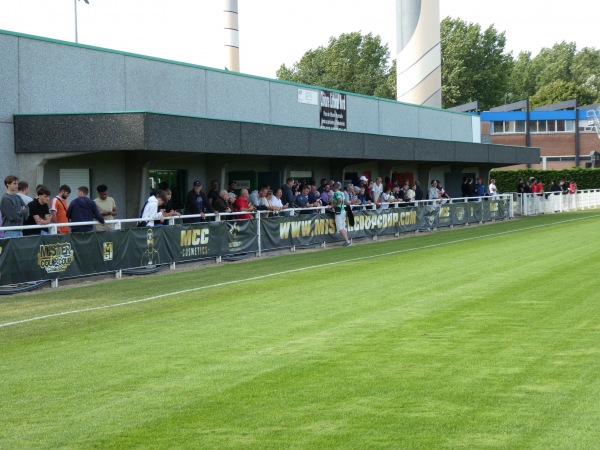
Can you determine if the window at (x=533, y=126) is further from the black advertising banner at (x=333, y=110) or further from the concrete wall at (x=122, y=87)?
the concrete wall at (x=122, y=87)

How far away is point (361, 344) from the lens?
32.5 ft

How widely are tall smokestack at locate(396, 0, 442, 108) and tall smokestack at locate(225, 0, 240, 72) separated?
10809 millimetres

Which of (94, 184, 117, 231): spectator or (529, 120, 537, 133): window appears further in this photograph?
(529, 120, 537, 133): window

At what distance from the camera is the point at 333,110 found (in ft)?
114

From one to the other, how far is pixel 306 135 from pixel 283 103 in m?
3.66

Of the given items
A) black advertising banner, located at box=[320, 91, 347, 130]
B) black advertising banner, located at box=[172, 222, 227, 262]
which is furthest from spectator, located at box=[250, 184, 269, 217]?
black advertising banner, located at box=[320, 91, 347, 130]

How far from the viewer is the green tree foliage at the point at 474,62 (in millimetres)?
109875

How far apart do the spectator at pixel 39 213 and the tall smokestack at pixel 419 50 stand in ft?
116

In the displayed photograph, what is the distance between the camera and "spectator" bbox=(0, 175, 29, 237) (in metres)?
16.3

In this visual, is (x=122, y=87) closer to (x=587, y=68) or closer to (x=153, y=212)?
(x=153, y=212)

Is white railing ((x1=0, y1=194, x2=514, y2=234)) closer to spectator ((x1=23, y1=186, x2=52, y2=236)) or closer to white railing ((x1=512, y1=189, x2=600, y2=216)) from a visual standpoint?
spectator ((x1=23, y1=186, x2=52, y2=236))

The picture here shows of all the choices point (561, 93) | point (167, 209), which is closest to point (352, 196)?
point (167, 209)

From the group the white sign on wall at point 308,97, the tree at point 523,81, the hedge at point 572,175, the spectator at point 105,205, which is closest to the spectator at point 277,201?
the spectator at point 105,205

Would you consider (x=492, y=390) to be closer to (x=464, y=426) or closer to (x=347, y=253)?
(x=464, y=426)
